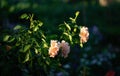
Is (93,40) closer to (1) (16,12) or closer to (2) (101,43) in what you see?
(2) (101,43)

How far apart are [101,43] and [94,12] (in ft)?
16.9

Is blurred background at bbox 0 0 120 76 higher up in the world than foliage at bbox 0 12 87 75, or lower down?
higher up

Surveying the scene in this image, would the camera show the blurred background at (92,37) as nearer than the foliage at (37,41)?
No

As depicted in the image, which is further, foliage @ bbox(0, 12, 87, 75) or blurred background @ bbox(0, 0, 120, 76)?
blurred background @ bbox(0, 0, 120, 76)

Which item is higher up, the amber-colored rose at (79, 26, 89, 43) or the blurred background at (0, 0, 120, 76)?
the blurred background at (0, 0, 120, 76)

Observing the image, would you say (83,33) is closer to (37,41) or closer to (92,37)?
(37,41)

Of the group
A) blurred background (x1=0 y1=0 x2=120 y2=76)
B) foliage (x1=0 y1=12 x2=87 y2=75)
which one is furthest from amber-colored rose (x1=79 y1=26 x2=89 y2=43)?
blurred background (x1=0 y1=0 x2=120 y2=76)

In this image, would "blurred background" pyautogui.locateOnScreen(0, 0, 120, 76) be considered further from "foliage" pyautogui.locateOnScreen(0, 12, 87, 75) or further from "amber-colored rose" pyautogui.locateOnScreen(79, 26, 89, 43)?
"amber-colored rose" pyautogui.locateOnScreen(79, 26, 89, 43)

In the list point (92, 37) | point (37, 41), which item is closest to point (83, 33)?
point (37, 41)

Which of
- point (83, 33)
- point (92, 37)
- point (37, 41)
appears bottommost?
point (37, 41)

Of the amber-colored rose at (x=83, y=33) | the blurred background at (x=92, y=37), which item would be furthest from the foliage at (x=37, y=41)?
the blurred background at (x=92, y=37)

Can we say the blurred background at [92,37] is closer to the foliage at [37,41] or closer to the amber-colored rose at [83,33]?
the foliage at [37,41]

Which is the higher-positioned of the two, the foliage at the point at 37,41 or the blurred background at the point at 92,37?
the blurred background at the point at 92,37

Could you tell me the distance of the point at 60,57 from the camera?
4.55m
